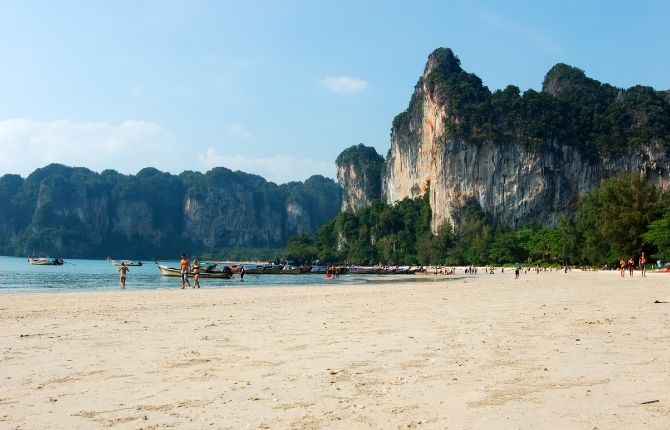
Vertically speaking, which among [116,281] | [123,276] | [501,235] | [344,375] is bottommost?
[116,281]

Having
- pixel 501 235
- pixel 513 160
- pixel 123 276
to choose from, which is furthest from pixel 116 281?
pixel 513 160

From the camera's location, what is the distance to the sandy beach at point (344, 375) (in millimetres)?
4805

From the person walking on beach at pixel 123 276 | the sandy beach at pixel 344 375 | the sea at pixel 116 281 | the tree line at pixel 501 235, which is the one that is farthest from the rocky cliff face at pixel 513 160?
the sandy beach at pixel 344 375

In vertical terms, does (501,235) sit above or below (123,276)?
above

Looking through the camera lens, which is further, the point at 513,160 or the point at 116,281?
the point at 513,160

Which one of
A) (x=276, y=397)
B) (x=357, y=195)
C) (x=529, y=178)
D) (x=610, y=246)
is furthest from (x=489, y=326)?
(x=357, y=195)

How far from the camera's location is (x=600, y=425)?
14.6 feet

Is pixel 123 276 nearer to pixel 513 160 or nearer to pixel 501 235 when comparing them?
pixel 501 235

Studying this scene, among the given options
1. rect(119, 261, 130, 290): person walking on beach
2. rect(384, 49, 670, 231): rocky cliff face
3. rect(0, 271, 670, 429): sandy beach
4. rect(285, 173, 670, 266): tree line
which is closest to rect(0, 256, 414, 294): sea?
rect(119, 261, 130, 290): person walking on beach

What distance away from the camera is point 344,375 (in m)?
6.32

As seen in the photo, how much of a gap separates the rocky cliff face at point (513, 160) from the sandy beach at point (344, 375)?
112 m

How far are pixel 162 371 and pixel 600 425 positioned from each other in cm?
454

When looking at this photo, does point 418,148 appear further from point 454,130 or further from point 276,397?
point 276,397

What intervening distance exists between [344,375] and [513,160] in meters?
120
